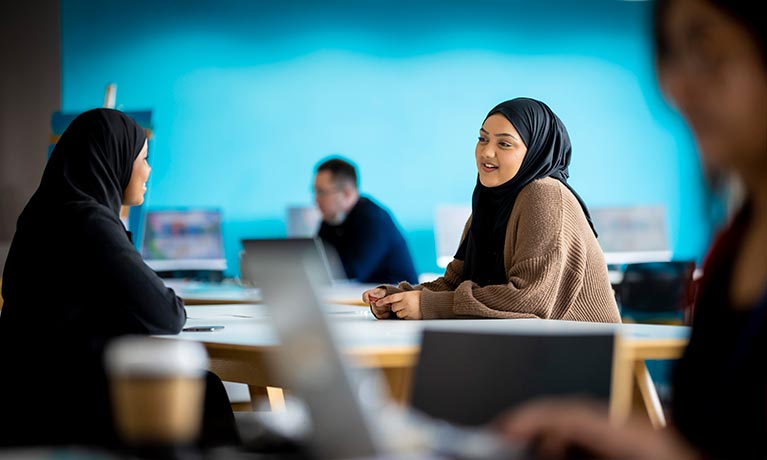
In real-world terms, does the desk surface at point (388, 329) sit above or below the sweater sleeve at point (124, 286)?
below

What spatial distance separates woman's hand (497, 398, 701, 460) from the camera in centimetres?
108

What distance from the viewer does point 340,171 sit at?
5.97 m

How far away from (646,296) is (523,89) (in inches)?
94.1

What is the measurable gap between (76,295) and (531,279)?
4.13 ft

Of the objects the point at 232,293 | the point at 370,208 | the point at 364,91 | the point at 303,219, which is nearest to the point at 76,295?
the point at 232,293

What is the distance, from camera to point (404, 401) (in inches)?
94.1

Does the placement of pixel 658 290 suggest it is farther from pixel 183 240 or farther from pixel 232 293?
pixel 183 240

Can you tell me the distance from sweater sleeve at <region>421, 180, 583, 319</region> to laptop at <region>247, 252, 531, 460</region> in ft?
6.16

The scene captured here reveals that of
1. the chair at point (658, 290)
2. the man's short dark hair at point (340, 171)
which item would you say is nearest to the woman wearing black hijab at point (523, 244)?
the man's short dark hair at point (340, 171)

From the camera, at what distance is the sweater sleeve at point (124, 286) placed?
2.52 m

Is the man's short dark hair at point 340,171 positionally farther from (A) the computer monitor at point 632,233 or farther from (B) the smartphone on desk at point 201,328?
(B) the smartphone on desk at point 201,328

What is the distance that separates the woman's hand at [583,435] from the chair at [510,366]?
0.31m

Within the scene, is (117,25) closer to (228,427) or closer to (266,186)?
(266,186)

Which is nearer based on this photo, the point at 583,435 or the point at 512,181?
the point at 583,435
